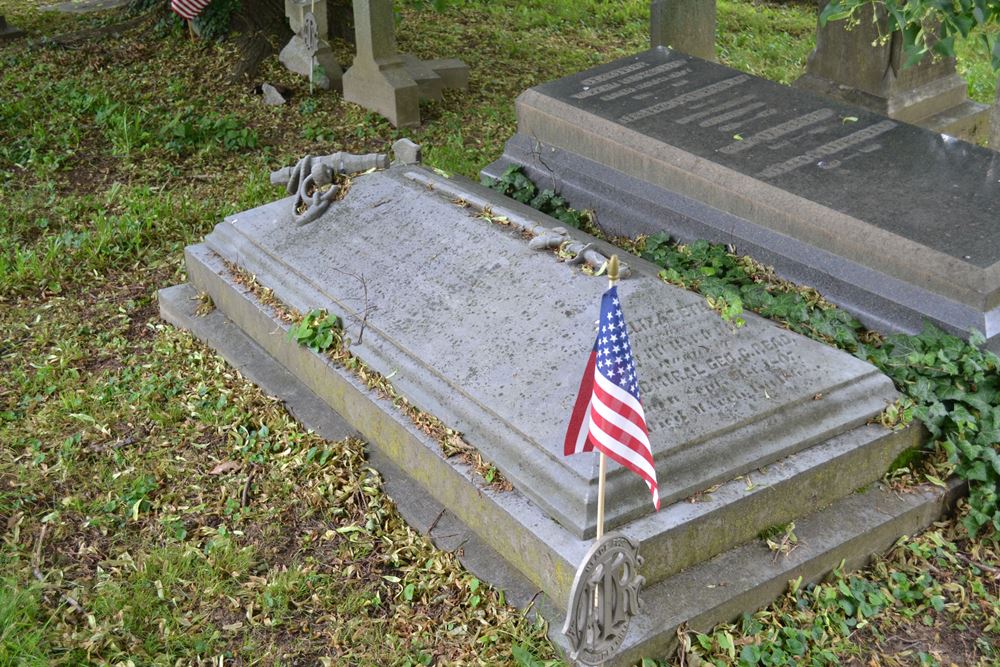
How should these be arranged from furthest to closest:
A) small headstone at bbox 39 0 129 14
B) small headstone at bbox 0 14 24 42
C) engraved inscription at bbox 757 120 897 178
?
small headstone at bbox 39 0 129 14
small headstone at bbox 0 14 24 42
engraved inscription at bbox 757 120 897 178

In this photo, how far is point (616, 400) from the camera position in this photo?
3.18m

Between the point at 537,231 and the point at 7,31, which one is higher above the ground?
the point at 537,231

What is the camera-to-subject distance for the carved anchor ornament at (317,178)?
5.47m

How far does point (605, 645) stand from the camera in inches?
132

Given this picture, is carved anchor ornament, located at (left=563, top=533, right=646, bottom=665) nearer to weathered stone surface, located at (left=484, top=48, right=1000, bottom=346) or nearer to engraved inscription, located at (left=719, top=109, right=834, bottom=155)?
weathered stone surface, located at (left=484, top=48, right=1000, bottom=346)

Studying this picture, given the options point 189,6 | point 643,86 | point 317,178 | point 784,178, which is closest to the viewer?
point 784,178

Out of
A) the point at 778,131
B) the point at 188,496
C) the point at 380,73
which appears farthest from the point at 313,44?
the point at 188,496

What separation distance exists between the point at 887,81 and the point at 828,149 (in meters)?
2.27

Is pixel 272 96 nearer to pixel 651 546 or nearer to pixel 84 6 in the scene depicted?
pixel 84 6

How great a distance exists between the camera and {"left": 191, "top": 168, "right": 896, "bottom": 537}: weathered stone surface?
150 inches

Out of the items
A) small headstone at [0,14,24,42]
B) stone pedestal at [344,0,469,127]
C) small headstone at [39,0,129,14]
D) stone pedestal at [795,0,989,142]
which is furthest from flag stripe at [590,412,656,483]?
small headstone at [39,0,129,14]

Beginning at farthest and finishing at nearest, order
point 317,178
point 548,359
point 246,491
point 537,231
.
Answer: point 317,178 → point 537,231 → point 246,491 → point 548,359

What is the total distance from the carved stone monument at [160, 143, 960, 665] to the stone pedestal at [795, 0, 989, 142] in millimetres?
3408

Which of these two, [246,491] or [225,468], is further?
[225,468]
